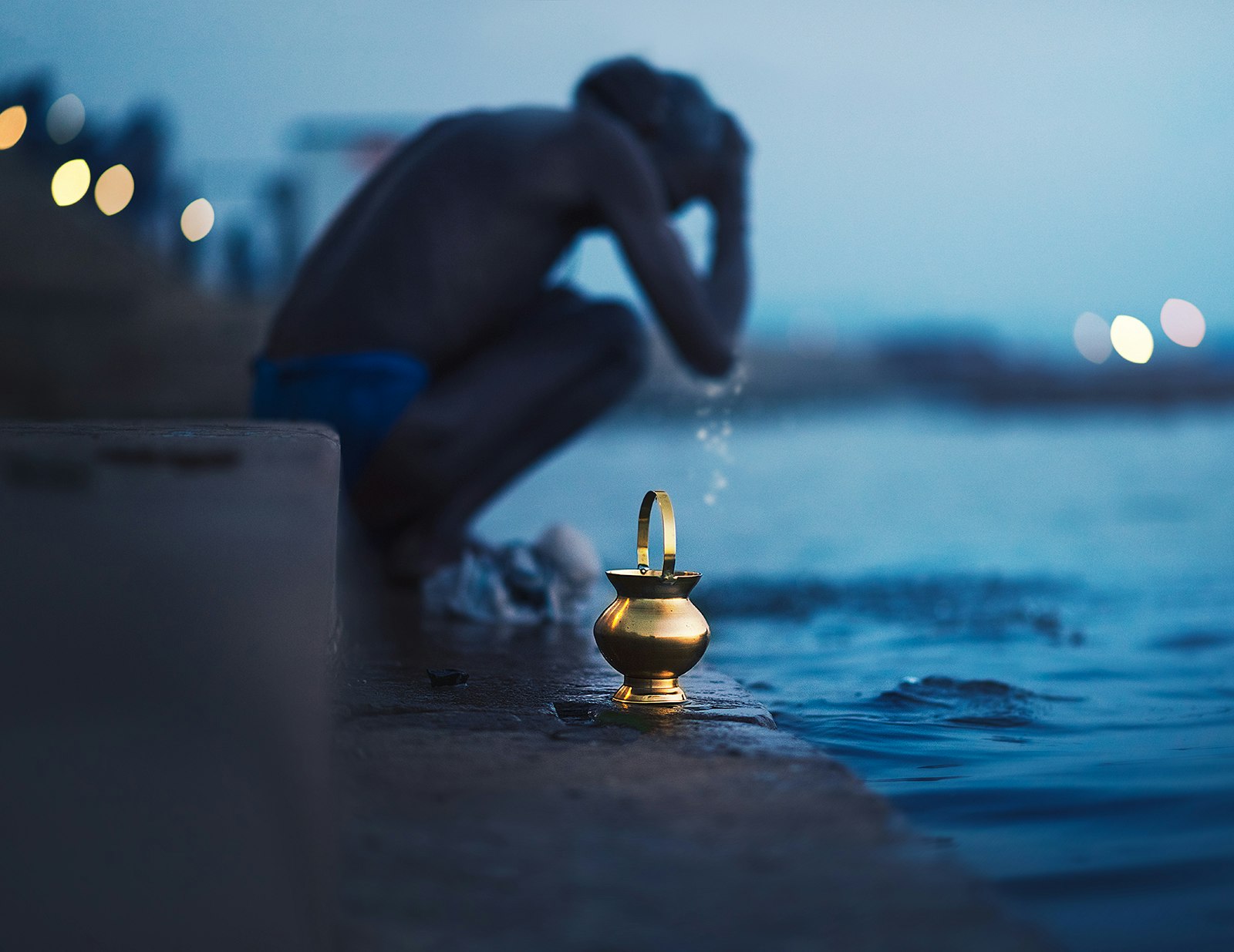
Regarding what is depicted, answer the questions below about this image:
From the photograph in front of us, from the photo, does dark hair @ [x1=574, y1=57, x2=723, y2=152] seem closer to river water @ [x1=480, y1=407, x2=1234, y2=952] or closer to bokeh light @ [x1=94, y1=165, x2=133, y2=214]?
river water @ [x1=480, y1=407, x2=1234, y2=952]

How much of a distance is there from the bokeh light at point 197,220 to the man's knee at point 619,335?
10.6 m

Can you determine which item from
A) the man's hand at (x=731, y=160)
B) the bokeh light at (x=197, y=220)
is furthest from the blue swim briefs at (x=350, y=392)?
the bokeh light at (x=197, y=220)

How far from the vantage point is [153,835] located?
968 millimetres

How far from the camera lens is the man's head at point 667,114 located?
2.80 m

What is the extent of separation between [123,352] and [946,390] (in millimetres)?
16250

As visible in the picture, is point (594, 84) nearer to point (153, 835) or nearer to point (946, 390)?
point (153, 835)

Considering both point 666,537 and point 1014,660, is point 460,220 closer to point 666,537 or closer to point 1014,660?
point 666,537

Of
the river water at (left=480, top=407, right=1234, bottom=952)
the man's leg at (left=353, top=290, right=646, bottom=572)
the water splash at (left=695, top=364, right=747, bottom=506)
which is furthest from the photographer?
the water splash at (left=695, top=364, right=747, bottom=506)

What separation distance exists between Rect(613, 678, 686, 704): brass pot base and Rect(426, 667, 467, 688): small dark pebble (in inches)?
10.3

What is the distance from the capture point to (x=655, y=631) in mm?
1627

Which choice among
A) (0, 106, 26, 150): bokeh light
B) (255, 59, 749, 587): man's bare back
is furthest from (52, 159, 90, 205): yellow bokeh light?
(255, 59, 749, 587): man's bare back

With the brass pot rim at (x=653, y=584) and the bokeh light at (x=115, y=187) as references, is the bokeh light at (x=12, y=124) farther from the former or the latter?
the brass pot rim at (x=653, y=584)

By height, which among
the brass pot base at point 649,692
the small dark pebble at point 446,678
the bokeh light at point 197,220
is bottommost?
the small dark pebble at point 446,678

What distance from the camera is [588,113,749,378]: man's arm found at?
253cm
